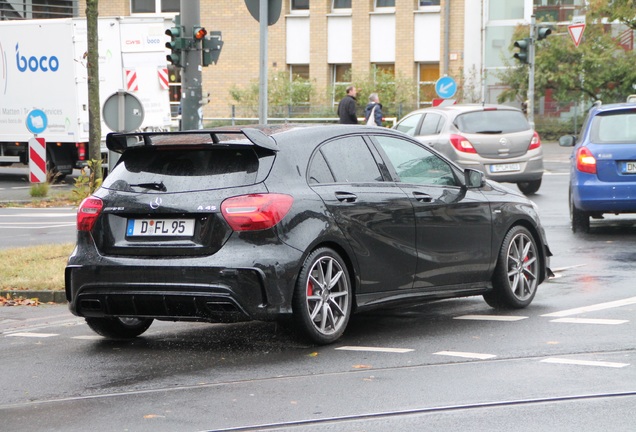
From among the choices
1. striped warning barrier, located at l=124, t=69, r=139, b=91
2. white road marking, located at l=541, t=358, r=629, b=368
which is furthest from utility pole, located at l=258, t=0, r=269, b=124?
striped warning barrier, located at l=124, t=69, r=139, b=91

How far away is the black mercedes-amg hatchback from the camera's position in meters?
7.84

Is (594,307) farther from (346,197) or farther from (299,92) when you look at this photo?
(299,92)

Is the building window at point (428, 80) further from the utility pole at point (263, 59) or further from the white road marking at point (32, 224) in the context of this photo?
the utility pole at point (263, 59)

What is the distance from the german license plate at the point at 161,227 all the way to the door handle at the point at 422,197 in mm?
1881

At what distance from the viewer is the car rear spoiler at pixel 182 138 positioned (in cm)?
808

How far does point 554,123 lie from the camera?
4400cm

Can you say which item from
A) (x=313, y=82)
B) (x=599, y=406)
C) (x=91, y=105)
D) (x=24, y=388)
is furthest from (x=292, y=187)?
(x=313, y=82)

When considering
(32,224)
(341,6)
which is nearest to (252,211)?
(32,224)

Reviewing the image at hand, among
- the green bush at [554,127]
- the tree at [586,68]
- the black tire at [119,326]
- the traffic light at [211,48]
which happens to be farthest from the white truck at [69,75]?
the black tire at [119,326]

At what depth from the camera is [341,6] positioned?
1893 inches

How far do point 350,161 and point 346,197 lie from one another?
41 cm

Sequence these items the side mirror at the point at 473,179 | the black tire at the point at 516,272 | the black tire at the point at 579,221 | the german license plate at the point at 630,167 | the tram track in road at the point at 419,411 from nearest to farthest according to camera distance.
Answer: the tram track in road at the point at 419,411
the side mirror at the point at 473,179
the black tire at the point at 516,272
the german license plate at the point at 630,167
the black tire at the point at 579,221

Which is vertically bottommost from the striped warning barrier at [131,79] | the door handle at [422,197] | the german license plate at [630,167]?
the german license plate at [630,167]

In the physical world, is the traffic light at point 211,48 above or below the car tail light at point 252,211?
above
